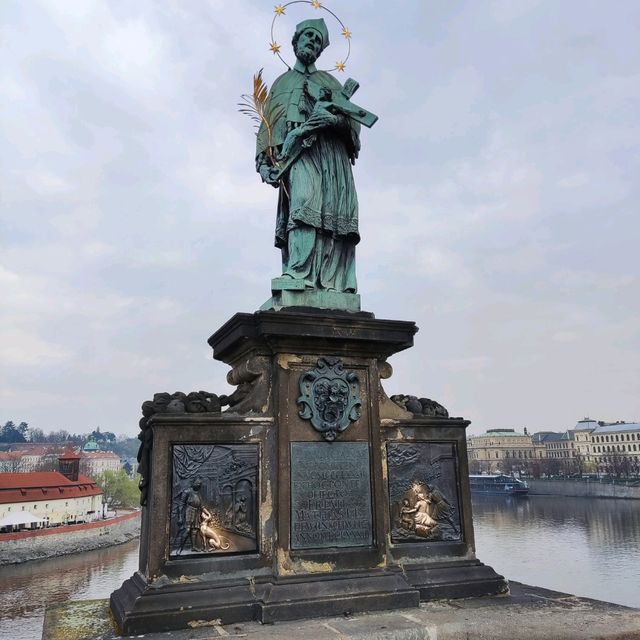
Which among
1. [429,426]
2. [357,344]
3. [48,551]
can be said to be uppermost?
[357,344]

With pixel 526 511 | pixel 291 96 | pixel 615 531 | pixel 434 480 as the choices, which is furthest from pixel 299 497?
pixel 526 511

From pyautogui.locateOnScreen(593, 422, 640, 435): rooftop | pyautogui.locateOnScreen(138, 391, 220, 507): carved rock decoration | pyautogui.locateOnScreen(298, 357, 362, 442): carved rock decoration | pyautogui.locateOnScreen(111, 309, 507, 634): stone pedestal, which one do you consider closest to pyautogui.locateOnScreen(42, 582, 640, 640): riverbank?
pyautogui.locateOnScreen(111, 309, 507, 634): stone pedestal

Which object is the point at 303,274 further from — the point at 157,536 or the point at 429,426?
the point at 157,536

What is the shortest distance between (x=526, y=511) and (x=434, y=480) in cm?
6249

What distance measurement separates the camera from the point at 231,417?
578cm

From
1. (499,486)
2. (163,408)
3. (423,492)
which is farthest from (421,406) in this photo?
(499,486)

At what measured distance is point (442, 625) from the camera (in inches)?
196

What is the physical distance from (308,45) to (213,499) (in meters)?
5.48

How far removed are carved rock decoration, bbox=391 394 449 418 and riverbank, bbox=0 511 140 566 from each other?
1822 inches

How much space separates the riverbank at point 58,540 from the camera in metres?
45.1

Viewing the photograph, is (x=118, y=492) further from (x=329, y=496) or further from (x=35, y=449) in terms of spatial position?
(x=35, y=449)

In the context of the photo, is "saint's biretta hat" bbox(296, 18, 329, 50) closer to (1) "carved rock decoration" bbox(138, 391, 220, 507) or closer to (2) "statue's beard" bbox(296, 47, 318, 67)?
(2) "statue's beard" bbox(296, 47, 318, 67)

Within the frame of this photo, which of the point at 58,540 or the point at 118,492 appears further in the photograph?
the point at 118,492

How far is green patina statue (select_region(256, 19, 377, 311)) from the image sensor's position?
22.3 feet
